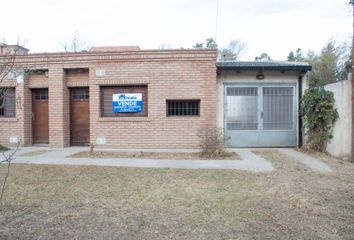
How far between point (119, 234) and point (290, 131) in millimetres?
9696

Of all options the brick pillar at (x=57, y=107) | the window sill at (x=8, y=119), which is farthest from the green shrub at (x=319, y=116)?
the window sill at (x=8, y=119)

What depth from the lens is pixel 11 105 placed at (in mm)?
12531

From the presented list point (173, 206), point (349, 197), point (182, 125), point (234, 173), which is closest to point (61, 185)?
point (173, 206)

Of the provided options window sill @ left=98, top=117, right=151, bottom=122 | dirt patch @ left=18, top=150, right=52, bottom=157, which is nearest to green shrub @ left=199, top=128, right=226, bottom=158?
window sill @ left=98, top=117, right=151, bottom=122

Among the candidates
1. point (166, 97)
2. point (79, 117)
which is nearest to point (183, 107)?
point (166, 97)

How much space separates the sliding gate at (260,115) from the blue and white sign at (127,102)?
3.41 meters

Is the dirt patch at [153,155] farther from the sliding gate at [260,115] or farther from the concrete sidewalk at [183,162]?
the sliding gate at [260,115]

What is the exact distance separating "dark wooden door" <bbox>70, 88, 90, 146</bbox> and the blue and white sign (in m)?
1.37

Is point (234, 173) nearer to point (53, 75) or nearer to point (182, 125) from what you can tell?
point (182, 125)

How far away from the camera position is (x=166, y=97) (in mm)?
11586

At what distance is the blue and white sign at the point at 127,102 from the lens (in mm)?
11805

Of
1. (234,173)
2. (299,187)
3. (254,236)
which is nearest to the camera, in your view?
(254,236)

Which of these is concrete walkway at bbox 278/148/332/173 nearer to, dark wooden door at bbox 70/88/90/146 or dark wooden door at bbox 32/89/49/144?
dark wooden door at bbox 70/88/90/146

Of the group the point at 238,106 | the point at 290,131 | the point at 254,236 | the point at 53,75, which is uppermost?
the point at 53,75
